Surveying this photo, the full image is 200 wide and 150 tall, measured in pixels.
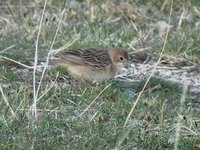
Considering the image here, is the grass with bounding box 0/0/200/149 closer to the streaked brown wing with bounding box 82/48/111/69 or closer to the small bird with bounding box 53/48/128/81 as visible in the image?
the small bird with bounding box 53/48/128/81

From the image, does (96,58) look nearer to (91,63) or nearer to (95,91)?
(91,63)

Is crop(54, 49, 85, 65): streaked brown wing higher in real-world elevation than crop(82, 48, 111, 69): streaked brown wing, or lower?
higher

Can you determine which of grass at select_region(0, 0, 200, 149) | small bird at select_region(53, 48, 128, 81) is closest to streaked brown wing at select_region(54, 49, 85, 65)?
small bird at select_region(53, 48, 128, 81)

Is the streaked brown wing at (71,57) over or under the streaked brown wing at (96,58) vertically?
over

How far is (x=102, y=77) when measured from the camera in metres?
8.77

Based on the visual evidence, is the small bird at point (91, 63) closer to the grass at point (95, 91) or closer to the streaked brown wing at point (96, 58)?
the streaked brown wing at point (96, 58)

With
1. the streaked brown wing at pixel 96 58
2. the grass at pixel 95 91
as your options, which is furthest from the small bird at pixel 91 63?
the grass at pixel 95 91

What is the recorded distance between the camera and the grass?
654 centimetres

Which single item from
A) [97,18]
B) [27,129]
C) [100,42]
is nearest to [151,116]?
[27,129]

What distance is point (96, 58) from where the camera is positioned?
888 cm

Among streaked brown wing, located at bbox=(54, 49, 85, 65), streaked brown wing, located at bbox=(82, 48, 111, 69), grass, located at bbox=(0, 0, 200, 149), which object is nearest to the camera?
grass, located at bbox=(0, 0, 200, 149)

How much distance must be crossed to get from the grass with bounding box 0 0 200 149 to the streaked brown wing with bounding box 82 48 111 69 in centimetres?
26

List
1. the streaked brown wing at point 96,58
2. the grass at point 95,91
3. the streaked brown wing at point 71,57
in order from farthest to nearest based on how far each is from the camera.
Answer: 1. the streaked brown wing at point 96,58
2. the streaked brown wing at point 71,57
3. the grass at point 95,91

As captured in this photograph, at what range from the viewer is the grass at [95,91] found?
21.5 ft
